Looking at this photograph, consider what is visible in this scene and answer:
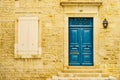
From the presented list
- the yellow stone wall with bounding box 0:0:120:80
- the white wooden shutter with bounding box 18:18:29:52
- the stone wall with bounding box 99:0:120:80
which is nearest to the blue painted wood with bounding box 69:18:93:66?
the yellow stone wall with bounding box 0:0:120:80

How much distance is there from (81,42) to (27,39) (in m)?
2.39

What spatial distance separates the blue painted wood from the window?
5.00ft

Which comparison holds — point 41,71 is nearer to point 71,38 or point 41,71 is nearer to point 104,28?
point 71,38

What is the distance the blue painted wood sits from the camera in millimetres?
14500

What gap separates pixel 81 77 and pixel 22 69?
2.62m

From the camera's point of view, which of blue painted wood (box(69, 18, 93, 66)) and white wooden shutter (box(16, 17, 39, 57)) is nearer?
white wooden shutter (box(16, 17, 39, 57))

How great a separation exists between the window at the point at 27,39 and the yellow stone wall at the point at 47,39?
0.20 metres

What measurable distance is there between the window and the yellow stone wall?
0.20 meters

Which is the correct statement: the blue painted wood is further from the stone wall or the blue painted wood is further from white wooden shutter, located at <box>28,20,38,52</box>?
white wooden shutter, located at <box>28,20,38,52</box>

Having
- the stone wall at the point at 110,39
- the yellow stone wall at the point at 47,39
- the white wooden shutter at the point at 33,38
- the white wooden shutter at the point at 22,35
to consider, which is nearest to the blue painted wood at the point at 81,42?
the yellow stone wall at the point at 47,39

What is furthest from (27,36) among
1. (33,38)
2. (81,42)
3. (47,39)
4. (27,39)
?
(81,42)

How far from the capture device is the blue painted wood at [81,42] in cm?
1450

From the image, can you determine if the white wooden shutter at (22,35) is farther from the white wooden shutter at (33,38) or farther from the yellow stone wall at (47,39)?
the yellow stone wall at (47,39)

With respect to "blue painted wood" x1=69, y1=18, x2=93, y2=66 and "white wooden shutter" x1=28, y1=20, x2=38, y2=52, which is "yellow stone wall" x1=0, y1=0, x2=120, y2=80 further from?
"blue painted wood" x1=69, y1=18, x2=93, y2=66
